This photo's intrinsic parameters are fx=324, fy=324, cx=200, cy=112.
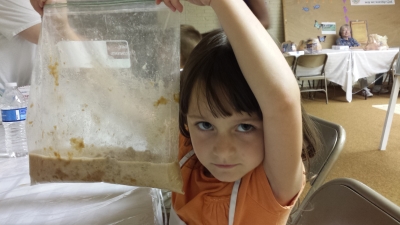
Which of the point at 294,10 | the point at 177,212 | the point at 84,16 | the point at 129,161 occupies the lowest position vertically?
the point at 177,212

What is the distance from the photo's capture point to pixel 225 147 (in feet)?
1.81

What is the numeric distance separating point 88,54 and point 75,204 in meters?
0.28

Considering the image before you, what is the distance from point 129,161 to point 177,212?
0.78 ft

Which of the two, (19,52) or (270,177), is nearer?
(270,177)

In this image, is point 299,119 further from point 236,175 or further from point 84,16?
point 84,16

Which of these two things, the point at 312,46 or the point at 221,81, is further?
the point at 312,46

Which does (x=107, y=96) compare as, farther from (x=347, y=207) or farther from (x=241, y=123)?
(x=347, y=207)

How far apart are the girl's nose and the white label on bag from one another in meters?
0.21

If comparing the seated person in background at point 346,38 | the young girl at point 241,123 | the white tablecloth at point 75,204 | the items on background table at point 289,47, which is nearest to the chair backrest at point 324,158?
the young girl at point 241,123

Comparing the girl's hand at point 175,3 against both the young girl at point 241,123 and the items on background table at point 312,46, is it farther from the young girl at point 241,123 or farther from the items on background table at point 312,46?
the items on background table at point 312,46

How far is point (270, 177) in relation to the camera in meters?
0.58

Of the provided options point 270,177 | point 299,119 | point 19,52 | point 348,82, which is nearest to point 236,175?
point 270,177

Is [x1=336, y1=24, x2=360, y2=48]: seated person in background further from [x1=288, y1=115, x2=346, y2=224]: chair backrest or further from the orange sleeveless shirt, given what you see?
the orange sleeveless shirt

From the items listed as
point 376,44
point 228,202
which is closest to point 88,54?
point 228,202
